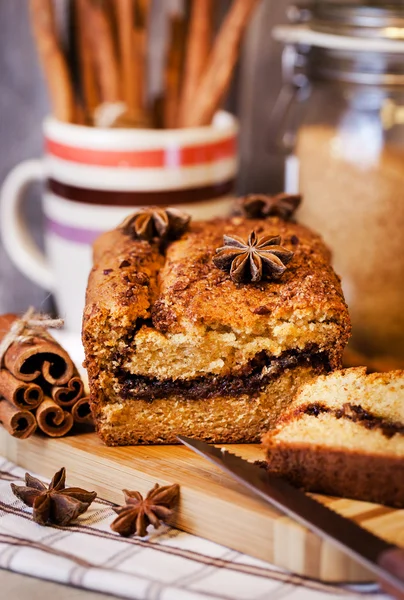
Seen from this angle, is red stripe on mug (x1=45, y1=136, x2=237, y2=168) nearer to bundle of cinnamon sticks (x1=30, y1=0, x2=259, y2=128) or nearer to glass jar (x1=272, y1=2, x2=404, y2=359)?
bundle of cinnamon sticks (x1=30, y1=0, x2=259, y2=128)

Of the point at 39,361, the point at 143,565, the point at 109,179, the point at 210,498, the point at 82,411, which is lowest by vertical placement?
the point at 143,565

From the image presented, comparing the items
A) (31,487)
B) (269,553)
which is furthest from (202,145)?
(269,553)

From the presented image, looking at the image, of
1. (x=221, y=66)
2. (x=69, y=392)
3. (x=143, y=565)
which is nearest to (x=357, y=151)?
(x=221, y=66)

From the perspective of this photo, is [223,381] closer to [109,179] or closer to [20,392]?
[20,392]

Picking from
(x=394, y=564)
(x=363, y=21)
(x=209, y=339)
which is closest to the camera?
(x=394, y=564)

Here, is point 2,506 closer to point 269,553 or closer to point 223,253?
point 269,553

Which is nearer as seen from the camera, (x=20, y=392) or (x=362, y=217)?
(x=20, y=392)

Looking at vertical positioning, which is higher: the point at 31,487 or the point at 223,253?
the point at 223,253
